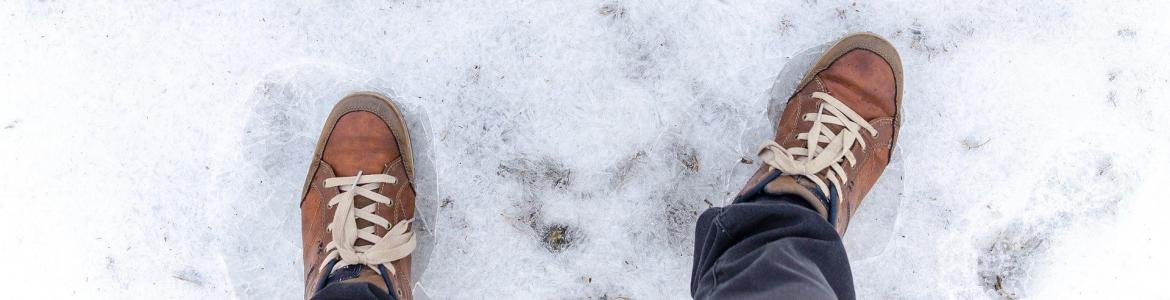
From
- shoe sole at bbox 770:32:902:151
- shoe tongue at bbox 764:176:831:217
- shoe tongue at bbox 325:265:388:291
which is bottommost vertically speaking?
shoe tongue at bbox 325:265:388:291

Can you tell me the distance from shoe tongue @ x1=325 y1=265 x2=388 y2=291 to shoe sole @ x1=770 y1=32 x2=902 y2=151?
1240 millimetres

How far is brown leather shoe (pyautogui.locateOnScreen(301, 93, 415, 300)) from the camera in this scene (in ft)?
Result: 5.40

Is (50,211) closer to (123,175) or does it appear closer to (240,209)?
(123,175)

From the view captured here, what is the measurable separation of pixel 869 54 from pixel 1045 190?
64cm

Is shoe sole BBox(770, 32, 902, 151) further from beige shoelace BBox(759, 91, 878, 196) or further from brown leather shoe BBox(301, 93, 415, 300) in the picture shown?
brown leather shoe BBox(301, 93, 415, 300)

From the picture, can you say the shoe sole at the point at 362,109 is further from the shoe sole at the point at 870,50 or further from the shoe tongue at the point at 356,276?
the shoe sole at the point at 870,50

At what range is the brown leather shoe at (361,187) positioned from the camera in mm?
1646

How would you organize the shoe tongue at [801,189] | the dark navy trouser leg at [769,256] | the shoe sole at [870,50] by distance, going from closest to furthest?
the dark navy trouser leg at [769,256]
the shoe tongue at [801,189]
the shoe sole at [870,50]

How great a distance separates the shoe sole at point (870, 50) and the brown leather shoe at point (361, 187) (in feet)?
3.71

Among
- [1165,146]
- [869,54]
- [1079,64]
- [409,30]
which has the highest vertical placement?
[409,30]

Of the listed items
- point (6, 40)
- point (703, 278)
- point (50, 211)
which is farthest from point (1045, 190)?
point (6, 40)

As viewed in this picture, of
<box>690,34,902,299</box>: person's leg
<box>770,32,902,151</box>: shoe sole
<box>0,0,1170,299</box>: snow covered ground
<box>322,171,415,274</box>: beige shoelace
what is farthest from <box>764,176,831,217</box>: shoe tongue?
<box>322,171,415,274</box>: beige shoelace

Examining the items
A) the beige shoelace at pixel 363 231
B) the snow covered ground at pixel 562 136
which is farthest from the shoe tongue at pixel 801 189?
the beige shoelace at pixel 363 231

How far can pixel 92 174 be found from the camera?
1744 mm
